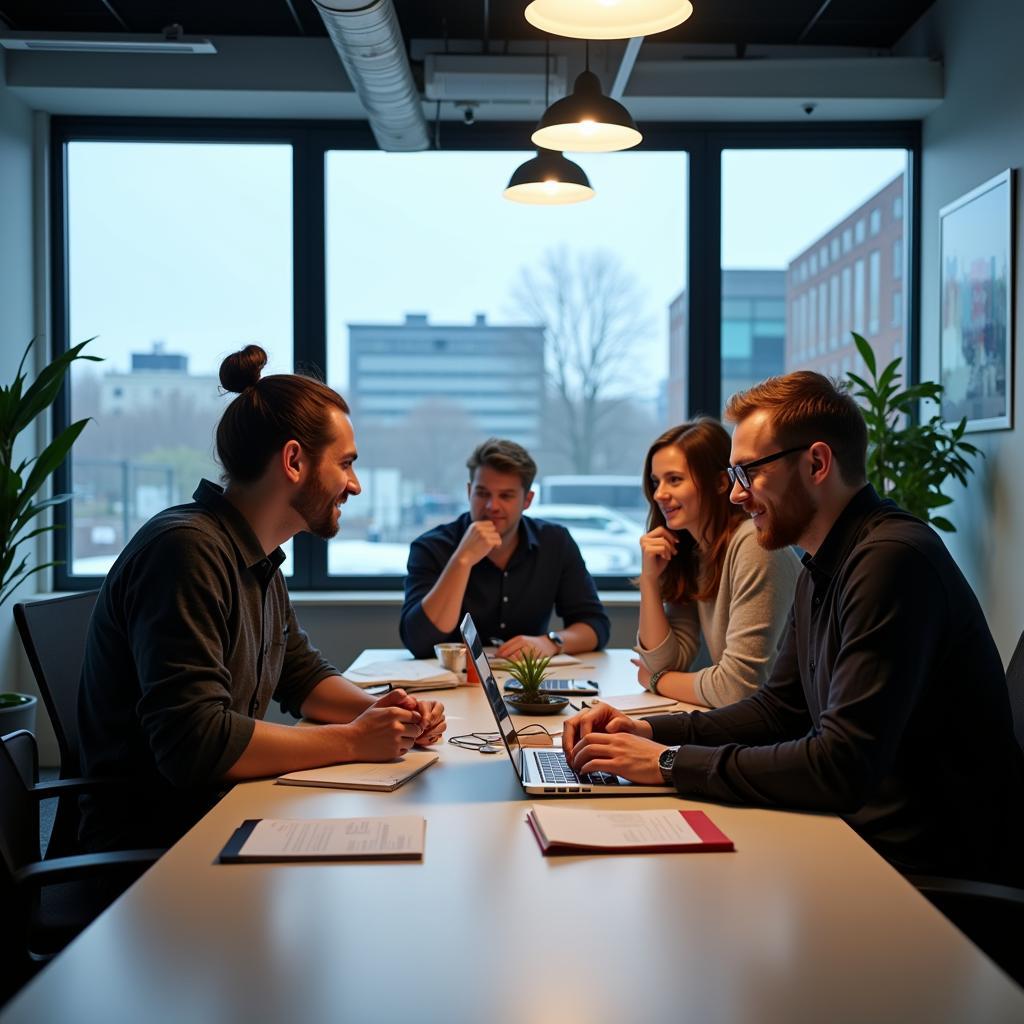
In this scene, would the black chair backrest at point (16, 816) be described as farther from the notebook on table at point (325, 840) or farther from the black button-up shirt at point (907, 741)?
the black button-up shirt at point (907, 741)

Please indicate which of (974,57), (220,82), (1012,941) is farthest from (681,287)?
(1012,941)

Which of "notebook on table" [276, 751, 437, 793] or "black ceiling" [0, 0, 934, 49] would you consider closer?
"notebook on table" [276, 751, 437, 793]

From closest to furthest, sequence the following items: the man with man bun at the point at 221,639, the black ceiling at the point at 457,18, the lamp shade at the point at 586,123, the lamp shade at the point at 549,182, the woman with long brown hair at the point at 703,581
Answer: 1. the man with man bun at the point at 221,639
2. the woman with long brown hair at the point at 703,581
3. the lamp shade at the point at 586,123
4. the lamp shade at the point at 549,182
5. the black ceiling at the point at 457,18

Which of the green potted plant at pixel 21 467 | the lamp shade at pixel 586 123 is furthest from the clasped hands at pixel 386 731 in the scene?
the green potted plant at pixel 21 467

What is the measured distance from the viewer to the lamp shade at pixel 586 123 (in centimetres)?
303

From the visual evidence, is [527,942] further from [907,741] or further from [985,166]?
[985,166]

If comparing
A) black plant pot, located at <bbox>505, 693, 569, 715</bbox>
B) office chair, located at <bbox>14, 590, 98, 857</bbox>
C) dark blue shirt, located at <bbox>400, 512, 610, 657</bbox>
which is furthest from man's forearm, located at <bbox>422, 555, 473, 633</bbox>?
office chair, located at <bbox>14, 590, 98, 857</bbox>

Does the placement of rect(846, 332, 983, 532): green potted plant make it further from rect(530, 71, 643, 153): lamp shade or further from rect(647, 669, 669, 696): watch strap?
rect(647, 669, 669, 696): watch strap

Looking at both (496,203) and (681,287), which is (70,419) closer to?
(496,203)

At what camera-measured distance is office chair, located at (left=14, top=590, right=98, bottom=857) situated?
216cm

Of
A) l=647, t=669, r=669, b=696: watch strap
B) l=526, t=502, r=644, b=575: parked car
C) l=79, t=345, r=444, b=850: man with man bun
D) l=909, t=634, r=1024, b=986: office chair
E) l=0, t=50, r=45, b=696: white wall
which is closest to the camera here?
l=909, t=634, r=1024, b=986: office chair

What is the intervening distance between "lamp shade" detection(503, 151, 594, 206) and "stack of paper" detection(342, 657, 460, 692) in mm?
1636

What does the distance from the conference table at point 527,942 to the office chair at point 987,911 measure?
105 mm

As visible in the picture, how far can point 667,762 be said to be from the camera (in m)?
1.82
